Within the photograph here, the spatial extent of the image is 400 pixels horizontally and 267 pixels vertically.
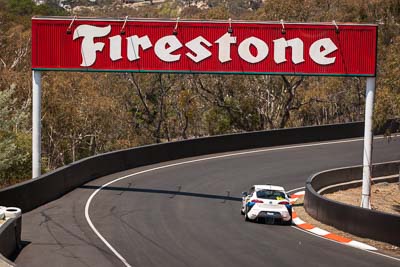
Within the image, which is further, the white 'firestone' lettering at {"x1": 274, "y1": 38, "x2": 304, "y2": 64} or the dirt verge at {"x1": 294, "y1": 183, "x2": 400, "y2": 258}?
the white 'firestone' lettering at {"x1": 274, "y1": 38, "x2": 304, "y2": 64}

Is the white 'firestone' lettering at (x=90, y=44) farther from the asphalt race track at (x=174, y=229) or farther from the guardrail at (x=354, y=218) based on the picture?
the guardrail at (x=354, y=218)

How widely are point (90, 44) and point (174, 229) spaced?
960cm

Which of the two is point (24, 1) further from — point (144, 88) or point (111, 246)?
point (111, 246)

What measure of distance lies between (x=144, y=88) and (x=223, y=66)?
126 feet

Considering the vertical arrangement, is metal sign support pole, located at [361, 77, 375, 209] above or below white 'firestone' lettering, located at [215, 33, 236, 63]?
below

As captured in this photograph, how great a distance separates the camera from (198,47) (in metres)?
26.8

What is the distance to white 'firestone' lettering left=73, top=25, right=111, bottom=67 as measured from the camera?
27.0 meters

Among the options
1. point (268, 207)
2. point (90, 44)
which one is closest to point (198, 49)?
point (90, 44)

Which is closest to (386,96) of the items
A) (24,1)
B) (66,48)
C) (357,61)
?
(357,61)

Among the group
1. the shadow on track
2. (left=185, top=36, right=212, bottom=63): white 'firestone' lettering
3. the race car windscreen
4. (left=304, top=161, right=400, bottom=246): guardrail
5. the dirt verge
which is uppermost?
(left=185, top=36, right=212, bottom=63): white 'firestone' lettering

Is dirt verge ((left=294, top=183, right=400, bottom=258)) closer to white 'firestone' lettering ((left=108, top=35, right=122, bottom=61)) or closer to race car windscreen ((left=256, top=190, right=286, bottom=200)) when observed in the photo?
race car windscreen ((left=256, top=190, right=286, bottom=200))

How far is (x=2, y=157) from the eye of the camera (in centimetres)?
2778

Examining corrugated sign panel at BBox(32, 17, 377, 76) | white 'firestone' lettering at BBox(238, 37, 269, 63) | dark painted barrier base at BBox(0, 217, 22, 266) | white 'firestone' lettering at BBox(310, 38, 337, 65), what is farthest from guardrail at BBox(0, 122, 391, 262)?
white 'firestone' lettering at BBox(310, 38, 337, 65)

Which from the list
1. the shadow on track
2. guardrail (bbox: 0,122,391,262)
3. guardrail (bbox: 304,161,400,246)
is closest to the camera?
guardrail (bbox: 304,161,400,246)
